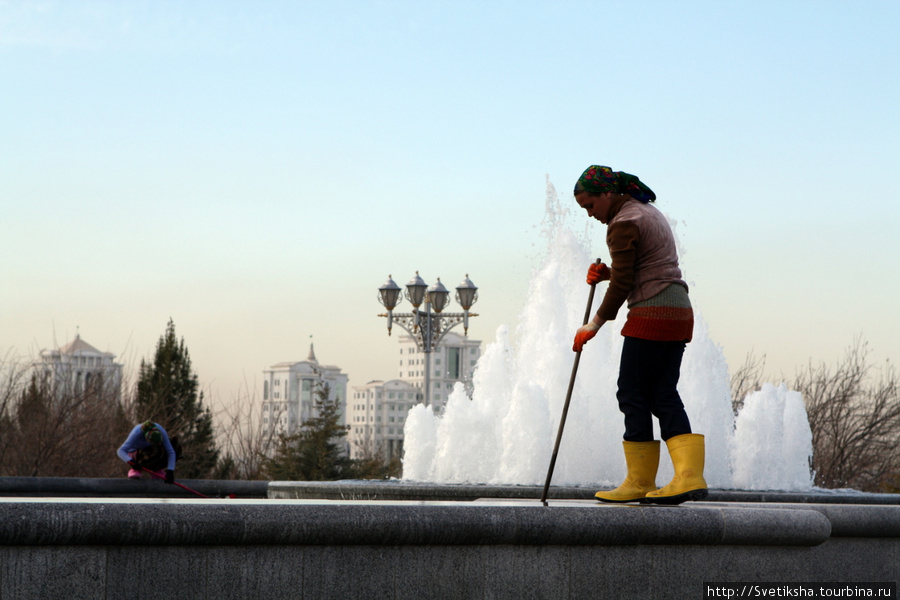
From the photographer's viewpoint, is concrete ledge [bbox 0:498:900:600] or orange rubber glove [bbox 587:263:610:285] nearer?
concrete ledge [bbox 0:498:900:600]

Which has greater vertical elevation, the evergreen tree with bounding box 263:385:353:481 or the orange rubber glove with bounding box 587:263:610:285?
the orange rubber glove with bounding box 587:263:610:285

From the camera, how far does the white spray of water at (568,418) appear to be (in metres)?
11.4

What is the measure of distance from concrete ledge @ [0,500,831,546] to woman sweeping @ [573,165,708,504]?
51 cm

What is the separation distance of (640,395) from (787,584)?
3.78 ft

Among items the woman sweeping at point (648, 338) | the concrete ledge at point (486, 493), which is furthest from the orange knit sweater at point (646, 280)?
the concrete ledge at point (486, 493)

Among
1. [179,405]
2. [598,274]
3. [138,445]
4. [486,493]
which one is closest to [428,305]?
[138,445]

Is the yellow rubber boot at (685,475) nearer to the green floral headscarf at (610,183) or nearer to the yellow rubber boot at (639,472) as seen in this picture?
the yellow rubber boot at (639,472)

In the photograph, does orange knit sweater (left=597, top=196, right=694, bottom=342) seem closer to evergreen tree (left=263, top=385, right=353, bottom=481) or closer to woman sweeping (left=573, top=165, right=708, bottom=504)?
woman sweeping (left=573, top=165, right=708, bottom=504)

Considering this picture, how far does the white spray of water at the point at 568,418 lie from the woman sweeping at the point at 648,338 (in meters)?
5.26

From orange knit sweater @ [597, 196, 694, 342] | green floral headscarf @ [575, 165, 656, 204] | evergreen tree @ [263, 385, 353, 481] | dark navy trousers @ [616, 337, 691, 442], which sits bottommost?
evergreen tree @ [263, 385, 353, 481]

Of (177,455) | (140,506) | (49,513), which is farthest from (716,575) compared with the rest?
(177,455)

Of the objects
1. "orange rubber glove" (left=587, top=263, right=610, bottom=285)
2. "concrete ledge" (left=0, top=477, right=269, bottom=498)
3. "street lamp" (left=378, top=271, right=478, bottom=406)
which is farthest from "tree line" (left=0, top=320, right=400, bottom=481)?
"orange rubber glove" (left=587, top=263, right=610, bottom=285)

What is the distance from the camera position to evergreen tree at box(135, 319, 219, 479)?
35469mm

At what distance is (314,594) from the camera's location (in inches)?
158
